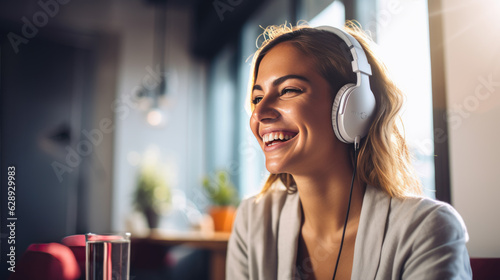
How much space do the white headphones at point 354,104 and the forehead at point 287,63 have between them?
0.37ft

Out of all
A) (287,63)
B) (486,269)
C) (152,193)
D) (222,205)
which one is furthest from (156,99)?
(486,269)

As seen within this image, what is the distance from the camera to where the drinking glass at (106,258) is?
0.80 metres

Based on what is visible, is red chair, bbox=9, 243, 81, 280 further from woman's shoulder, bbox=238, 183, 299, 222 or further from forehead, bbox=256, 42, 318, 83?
forehead, bbox=256, 42, 318, 83

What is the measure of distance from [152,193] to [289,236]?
10.0 feet

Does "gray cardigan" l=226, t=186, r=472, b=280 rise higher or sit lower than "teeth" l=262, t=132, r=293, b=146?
lower

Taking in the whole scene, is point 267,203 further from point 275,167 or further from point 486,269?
point 486,269

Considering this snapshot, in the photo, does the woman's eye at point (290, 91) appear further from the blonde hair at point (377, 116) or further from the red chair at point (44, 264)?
the red chair at point (44, 264)

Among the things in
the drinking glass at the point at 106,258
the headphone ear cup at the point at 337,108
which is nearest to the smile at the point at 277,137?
the headphone ear cup at the point at 337,108

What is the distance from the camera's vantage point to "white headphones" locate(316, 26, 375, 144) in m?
1.01

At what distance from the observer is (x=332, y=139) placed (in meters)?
1.07

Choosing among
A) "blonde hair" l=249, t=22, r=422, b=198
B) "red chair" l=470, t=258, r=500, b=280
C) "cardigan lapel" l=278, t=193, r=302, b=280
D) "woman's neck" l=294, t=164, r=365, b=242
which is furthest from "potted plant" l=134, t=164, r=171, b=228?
"red chair" l=470, t=258, r=500, b=280

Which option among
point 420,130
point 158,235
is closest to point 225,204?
point 158,235

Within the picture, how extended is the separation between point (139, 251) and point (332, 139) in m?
2.79

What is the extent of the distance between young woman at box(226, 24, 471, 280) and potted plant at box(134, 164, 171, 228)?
112 inches
